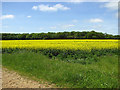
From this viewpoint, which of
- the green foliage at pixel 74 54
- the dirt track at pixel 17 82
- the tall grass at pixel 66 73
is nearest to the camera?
the dirt track at pixel 17 82

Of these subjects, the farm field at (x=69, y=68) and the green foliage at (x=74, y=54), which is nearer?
the farm field at (x=69, y=68)

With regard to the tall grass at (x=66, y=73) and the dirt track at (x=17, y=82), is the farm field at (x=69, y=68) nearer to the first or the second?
the tall grass at (x=66, y=73)

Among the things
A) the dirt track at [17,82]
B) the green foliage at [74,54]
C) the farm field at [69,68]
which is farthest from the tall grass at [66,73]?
the green foliage at [74,54]

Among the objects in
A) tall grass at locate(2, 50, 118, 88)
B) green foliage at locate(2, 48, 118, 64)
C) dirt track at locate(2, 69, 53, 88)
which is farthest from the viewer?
green foliage at locate(2, 48, 118, 64)

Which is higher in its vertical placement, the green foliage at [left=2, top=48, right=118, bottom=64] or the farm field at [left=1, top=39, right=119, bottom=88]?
the green foliage at [left=2, top=48, right=118, bottom=64]

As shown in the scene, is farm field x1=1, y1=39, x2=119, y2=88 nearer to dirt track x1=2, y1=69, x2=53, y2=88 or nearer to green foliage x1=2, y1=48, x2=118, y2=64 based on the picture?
green foliage x1=2, y1=48, x2=118, y2=64

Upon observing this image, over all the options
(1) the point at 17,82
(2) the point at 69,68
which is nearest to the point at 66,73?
(2) the point at 69,68

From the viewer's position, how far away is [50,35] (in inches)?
867

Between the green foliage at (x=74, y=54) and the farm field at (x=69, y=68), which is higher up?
the green foliage at (x=74, y=54)

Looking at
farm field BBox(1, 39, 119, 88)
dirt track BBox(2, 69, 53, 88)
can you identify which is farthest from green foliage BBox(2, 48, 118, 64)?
dirt track BBox(2, 69, 53, 88)

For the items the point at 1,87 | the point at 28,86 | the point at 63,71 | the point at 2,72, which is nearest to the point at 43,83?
the point at 28,86

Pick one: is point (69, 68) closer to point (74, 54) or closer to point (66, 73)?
point (66, 73)

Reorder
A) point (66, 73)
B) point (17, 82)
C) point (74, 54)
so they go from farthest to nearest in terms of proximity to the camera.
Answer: point (74, 54) → point (66, 73) → point (17, 82)

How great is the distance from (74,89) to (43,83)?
1274mm
